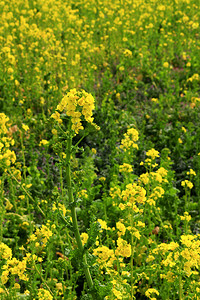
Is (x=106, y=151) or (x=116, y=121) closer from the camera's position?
(x=106, y=151)

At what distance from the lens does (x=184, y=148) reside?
4.37 meters

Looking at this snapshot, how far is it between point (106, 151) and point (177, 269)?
2511 millimetres

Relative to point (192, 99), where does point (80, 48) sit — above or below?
above

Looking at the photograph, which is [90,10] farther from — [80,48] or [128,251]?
[128,251]

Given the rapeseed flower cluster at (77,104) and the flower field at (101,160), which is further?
the flower field at (101,160)

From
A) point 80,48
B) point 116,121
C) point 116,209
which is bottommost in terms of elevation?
point 116,209

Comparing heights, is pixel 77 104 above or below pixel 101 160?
above

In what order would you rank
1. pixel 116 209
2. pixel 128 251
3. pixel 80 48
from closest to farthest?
pixel 128 251 < pixel 116 209 < pixel 80 48

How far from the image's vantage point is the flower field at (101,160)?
2.09 m

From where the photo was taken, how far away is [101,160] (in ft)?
14.0

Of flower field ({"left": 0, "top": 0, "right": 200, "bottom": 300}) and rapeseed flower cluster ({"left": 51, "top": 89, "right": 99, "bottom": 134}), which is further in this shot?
flower field ({"left": 0, "top": 0, "right": 200, "bottom": 300})

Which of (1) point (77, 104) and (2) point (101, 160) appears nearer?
(1) point (77, 104)

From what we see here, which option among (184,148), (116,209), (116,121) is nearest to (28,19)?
(116,121)

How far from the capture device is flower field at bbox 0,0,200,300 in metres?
2.09
